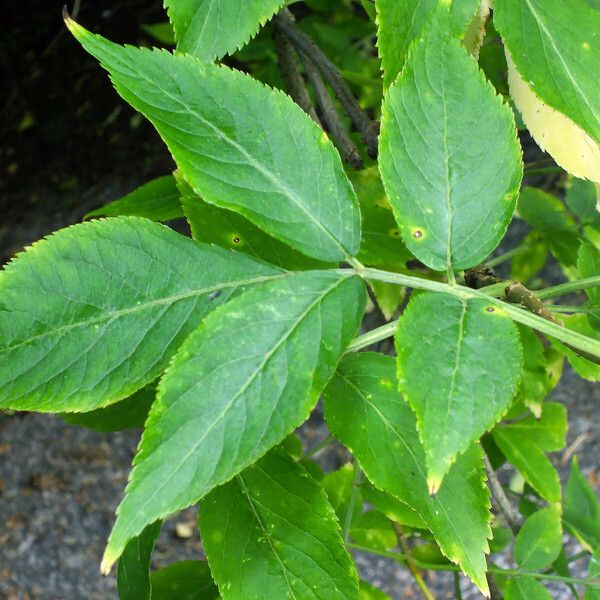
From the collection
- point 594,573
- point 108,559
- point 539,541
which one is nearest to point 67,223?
point 539,541

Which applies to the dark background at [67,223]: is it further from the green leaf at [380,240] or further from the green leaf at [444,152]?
the green leaf at [444,152]

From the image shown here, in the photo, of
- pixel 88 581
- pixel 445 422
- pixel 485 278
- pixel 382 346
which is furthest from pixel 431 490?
pixel 88 581

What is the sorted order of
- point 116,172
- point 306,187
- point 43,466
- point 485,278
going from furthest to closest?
1. point 116,172
2. point 43,466
3. point 485,278
4. point 306,187

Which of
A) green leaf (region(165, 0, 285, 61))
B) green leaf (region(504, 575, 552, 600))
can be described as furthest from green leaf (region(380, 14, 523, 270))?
green leaf (region(504, 575, 552, 600))

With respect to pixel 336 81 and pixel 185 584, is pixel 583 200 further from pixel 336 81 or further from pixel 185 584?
pixel 185 584

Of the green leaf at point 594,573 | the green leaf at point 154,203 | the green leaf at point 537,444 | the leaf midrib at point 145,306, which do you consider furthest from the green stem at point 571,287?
the green leaf at point 537,444

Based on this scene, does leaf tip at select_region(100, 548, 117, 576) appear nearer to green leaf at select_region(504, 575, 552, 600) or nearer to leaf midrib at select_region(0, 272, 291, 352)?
leaf midrib at select_region(0, 272, 291, 352)

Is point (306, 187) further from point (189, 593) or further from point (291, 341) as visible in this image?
point (189, 593)
